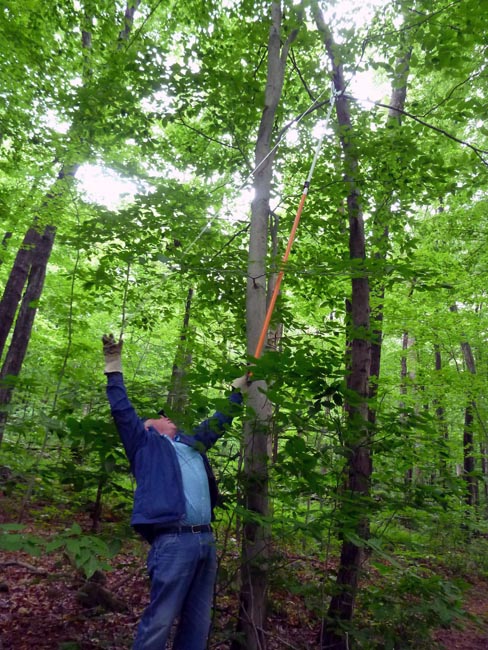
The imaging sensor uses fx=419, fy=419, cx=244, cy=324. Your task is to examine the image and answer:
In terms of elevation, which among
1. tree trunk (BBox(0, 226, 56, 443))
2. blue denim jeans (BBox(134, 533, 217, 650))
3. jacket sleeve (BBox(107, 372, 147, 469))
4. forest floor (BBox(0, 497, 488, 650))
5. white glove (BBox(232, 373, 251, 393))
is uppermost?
tree trunk (BBox(0, 226, 56, 443))

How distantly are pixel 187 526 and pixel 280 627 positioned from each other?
8.63 feet

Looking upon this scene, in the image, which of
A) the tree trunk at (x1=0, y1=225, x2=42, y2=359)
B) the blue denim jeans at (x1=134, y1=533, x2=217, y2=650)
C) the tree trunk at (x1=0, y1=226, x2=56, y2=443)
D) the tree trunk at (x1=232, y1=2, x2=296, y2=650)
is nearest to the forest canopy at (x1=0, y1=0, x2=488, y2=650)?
the tree trunk at (x1=232, y1=2, x2=296, y2=650)

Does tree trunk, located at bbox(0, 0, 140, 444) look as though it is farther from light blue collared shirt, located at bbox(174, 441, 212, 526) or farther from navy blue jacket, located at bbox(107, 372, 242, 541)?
light blue collared shirt, located at bbox(174, 441, 212, 526)

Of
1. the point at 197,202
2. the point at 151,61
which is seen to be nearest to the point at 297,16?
the point at 151,61

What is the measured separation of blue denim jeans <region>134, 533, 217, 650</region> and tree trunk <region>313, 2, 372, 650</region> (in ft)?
3.36

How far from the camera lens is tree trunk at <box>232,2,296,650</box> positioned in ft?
10.4

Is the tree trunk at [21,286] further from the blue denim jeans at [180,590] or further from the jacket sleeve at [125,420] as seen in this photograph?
the blue denim jeans at [180,590]

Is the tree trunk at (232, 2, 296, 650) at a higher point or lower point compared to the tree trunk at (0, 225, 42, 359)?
lower

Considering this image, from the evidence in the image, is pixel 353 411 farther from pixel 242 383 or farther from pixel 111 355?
pixel 111 355

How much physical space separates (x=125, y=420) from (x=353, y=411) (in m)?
2.44

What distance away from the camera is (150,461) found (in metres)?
2.93

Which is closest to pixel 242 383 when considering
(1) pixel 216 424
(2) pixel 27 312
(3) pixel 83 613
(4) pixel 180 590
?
(1) pixel 216 424

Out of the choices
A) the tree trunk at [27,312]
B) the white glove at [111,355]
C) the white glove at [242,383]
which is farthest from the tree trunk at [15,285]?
the white glove at [242,383]

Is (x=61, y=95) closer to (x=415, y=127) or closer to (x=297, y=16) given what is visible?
(x=297, y=16)
